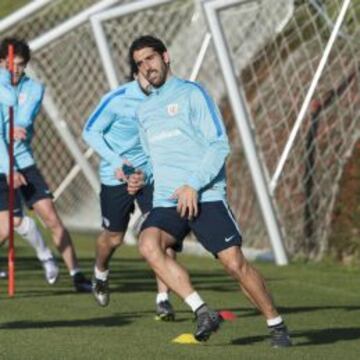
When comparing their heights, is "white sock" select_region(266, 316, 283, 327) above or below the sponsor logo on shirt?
below

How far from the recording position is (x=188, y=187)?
33.9ft

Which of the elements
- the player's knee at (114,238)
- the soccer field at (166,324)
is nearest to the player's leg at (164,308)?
the soccer field at (166,324)

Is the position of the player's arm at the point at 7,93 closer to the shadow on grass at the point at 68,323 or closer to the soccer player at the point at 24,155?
the soccer player at the point at 24,155

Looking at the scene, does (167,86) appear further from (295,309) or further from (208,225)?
(295,309)

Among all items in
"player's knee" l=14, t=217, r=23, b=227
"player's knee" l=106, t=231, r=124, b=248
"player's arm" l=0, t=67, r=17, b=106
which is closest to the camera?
"player's knee" l=106, t=231, r=124, b=248

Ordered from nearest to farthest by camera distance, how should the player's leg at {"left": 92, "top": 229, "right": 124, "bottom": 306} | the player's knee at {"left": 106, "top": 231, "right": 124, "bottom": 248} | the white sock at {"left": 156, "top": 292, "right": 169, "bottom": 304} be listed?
1. the white sock at {"left": 156, "top": 292, "right": 169, "bottom": 304}
2. the player's leg at {"left": 92, "top": 229, "right": 124, "bottom": 306}
3. the player's knee at {"left": 106, "top": 231, "right": 124, "bottom": 248}

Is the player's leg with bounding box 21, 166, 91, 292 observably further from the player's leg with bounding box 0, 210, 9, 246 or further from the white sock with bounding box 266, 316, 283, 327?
the white sock with bounding box 266, 316, 283, 327

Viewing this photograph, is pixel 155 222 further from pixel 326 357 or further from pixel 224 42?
pixel 224 42

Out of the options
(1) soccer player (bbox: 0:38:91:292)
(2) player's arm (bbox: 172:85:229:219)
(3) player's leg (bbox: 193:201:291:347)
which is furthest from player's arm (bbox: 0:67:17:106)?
(3) player's leg (bbox: 193:201:291:347)

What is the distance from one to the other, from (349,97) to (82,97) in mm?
8680

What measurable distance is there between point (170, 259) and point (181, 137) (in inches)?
28.2

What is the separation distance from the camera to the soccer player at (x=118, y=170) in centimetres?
1283

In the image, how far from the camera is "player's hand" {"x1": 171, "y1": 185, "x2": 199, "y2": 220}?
1030cm

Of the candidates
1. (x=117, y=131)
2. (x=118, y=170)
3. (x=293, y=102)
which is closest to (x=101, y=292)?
(x=118, y=170)
